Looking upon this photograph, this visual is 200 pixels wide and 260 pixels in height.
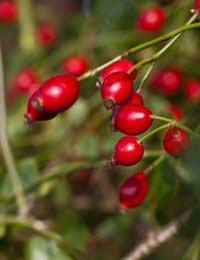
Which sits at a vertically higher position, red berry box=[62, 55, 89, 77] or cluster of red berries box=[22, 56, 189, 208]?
red berry box=[62, 55, 89, 77]

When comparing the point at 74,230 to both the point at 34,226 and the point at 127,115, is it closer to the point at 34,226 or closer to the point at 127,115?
the point at 34,226

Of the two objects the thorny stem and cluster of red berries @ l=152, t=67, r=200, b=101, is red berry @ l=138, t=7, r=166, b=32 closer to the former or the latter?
cluster of red berries @ l=152, t=67, r=200, b=101

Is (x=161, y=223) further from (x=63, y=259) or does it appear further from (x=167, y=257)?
(x=167, y=257)

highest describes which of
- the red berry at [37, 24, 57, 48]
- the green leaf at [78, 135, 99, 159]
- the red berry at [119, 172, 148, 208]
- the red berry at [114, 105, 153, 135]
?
the red berry at [37, 24, 57, 48]

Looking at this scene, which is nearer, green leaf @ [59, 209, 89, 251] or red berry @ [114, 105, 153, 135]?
red berry @ [114, 105, 153, 135]

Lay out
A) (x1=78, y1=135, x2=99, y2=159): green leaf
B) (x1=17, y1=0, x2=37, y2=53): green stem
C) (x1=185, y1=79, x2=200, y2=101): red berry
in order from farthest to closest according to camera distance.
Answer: (x1=17, y1=0, x2=37, y2=53): green stem, (x1=185, y1=79, x2=200, y2=101): red berry, (x1=78, y1=135, x2=99, y2=159): green leaf

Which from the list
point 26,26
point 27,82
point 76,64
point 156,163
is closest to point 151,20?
point 76,64

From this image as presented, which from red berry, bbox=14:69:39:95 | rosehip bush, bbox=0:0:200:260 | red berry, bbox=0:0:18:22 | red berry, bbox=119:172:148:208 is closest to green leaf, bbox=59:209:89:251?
rosehip bush, bbox=0:0:200:260

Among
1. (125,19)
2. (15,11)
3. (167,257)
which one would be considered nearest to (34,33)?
(15,11)
